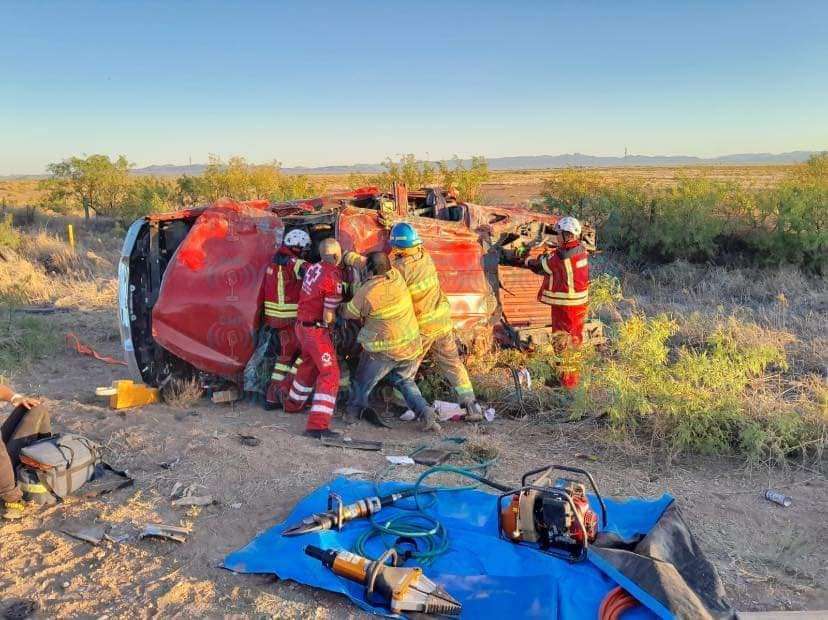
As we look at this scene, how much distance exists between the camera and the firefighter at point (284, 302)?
22.0ft

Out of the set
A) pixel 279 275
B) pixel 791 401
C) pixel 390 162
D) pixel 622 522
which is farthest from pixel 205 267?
pixel 390 162

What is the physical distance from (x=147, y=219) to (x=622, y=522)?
538 centimetres

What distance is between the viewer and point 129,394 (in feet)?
22.2

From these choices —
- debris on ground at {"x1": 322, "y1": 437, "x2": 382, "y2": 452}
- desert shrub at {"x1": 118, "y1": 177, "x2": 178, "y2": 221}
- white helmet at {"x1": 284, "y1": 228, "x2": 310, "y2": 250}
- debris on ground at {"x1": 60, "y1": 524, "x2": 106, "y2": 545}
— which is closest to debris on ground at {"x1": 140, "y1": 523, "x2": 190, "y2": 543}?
debris on ground at {"x1": 60, "y1": 524, "x2": 106, "y2": 545}

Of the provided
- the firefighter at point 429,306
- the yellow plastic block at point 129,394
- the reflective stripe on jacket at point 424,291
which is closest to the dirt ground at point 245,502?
the yellow plastic block at point 129,394

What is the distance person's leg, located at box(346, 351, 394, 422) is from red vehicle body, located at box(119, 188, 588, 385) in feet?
2.99

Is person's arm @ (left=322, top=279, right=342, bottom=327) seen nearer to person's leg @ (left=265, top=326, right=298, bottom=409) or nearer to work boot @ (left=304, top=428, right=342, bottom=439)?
person's leg @ (left=265, top=326, right=298, bottom=409)

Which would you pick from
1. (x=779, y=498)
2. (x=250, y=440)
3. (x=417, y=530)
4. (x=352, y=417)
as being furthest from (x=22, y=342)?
(x=779, y=498)

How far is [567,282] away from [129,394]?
4814 mm

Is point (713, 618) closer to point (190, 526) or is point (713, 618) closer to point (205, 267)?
point (190, 526)

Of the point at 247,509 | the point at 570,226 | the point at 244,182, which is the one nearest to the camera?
the point at 247,509

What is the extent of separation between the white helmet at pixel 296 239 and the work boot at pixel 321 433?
1.90 meters

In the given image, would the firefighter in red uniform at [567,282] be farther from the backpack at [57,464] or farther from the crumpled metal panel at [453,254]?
the backpack at [57,464]

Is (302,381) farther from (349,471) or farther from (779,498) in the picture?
(779,498)
